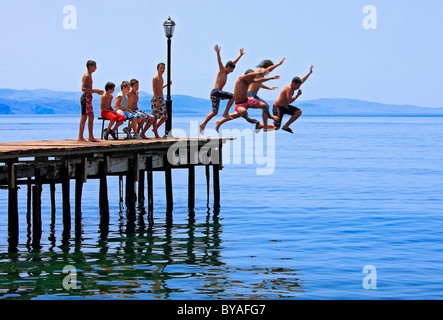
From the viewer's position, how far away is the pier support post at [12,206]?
2012 cm

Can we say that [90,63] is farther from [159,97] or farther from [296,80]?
[296,80]

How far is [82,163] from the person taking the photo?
2272cm

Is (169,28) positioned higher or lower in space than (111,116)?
higher

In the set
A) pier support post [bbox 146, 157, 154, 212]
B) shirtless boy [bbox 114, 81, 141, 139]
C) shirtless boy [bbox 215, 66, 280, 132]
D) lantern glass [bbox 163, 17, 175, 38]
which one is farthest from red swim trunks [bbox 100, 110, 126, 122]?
lantern glass [bbox 163, 17, 175, 38]

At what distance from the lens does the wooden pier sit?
20703mm

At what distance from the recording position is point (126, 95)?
2494 centimetres

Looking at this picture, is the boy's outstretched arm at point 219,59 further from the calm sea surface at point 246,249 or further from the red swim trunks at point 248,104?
the calm sea surface at point 246,249

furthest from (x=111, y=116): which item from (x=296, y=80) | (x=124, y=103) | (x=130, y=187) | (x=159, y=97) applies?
(x=296, y=80)

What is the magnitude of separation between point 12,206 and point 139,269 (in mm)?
3745

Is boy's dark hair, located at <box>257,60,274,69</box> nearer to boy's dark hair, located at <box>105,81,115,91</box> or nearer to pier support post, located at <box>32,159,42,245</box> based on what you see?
boy's dark hair, located at <box>105,81,115,91</box>

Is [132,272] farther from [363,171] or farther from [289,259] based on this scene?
[363,171]

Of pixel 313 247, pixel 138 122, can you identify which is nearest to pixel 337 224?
pixel 313 247

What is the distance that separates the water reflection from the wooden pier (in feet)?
3.00

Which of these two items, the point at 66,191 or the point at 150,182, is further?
the point at 150,182
